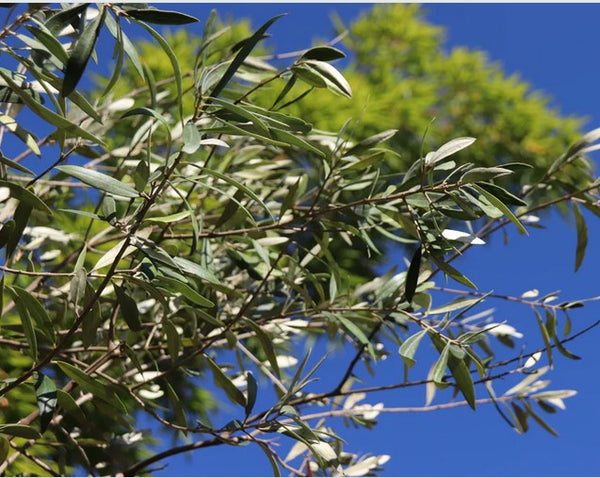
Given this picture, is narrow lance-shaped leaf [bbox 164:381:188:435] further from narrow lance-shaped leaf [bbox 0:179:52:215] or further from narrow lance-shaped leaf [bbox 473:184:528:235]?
narrow lance-shaped leaf [bbox 473:184:528:235]

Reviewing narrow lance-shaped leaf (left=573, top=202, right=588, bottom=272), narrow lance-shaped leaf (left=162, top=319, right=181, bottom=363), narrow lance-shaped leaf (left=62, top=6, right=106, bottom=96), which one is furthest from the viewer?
narrow lance-shaped leaf (left=573, top=202, right=588, bottom=272)

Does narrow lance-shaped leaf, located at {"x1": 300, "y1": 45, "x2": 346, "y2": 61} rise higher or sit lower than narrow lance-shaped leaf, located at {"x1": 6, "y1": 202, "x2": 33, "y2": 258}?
higher

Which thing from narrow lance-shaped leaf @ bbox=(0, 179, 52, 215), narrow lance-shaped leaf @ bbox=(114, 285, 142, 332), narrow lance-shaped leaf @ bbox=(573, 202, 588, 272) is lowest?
narrow lance-shaped leaf @ bbox=(114, 285, 142, 332)

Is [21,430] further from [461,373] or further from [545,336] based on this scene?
[545,336]

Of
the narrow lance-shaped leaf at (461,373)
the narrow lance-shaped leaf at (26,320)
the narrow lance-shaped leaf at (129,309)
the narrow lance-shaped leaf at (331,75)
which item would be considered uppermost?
the narrow lance-shaped leaf at (331,75)

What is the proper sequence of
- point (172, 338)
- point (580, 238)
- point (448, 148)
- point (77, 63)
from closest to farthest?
point (77, 63) → point (448, 148) → point (172, 338) → point (580, 238)

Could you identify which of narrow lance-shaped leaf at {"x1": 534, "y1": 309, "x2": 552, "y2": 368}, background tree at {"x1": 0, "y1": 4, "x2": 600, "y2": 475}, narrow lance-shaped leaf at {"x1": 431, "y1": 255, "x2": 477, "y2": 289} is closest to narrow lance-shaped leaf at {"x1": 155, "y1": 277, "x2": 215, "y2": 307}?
background tree at {"x1": 0, "y1": 4, "x2": 600, "y2": 475}

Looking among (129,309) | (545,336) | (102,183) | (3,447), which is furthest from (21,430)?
(545,336)

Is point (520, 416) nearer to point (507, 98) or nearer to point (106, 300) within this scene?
point (106, 300)

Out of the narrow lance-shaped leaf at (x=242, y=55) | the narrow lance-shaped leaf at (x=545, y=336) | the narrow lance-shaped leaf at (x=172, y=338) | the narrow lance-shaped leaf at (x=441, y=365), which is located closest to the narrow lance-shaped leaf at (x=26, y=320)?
the narrow lance-shaped leaf at (x=172, y=338)

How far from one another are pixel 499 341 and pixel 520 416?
0.12 m

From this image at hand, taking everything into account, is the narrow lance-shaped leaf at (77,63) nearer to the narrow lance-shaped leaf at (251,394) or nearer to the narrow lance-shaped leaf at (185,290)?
the narrow lance-shaped leaf at (185,290)

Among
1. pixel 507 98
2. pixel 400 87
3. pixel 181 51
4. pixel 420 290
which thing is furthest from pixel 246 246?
pixel 507 98

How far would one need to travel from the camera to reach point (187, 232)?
3.46 ft
